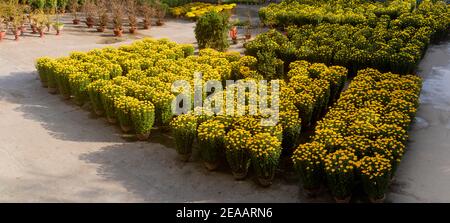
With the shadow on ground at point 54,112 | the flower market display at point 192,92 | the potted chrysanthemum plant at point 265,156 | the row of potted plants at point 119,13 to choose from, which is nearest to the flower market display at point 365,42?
the flower market display at point 192,92

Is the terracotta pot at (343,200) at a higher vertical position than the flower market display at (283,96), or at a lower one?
lower

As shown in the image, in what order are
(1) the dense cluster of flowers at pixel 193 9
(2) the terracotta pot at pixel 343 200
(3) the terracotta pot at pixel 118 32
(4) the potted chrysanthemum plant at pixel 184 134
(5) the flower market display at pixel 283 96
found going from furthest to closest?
1. (1) the dense cluster of flowers at pixel 193 9
2. (3) the terracotta pot at pixel 118 32
3. (4) the potted chrysanthemum plant at pixel 184 134
4. (5) the flower market display at pixel 283 96
5. (2) the terracotta pot at pixel 343 200

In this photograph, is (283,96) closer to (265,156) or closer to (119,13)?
(265,156)

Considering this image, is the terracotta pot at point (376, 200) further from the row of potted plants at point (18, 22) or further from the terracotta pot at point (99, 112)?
the row of potted plants at point (18, 22)

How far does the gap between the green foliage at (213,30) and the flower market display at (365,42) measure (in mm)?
1438

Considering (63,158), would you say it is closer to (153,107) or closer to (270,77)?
(153,107)

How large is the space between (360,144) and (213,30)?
974 centimetres

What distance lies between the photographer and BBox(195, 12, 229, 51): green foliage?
17.7m

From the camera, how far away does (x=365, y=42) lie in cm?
1573

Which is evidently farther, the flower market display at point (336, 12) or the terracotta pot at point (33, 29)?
the terracotta pot at point (33, 29)

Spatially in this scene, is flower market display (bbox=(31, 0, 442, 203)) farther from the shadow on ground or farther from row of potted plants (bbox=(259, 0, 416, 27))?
row of potted plants (bbox=(259, 0, 416, 27))

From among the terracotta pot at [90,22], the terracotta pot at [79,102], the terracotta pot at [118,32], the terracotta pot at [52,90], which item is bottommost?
the terracotta pot at [79,102]

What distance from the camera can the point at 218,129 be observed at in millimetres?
10094

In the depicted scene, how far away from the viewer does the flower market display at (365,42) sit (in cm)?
1445
